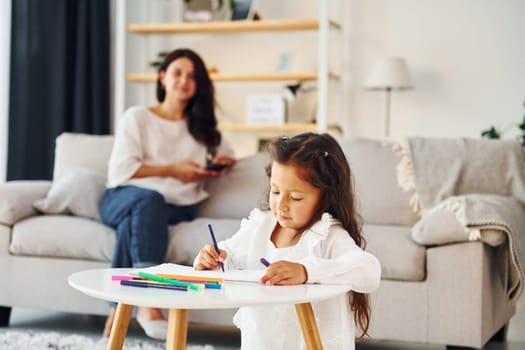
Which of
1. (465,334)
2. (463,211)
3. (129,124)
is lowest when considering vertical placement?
(465,334)

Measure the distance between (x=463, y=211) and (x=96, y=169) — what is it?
1.60 m

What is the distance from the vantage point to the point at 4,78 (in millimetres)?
4453

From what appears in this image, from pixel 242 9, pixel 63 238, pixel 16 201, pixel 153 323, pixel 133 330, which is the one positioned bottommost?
pixel 133 330

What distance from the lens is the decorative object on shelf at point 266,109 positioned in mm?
5066

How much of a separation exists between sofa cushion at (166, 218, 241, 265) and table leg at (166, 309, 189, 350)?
153 cm

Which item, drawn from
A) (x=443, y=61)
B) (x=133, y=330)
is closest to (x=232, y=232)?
(x=133, y=330)

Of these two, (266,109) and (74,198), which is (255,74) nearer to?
(266,109)

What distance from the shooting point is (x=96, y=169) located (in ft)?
11.6

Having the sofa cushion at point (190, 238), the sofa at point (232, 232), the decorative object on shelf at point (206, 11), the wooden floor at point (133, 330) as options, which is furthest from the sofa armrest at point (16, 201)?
the decorative object on shelf at point (206, 11)

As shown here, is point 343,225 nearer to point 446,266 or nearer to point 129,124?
point 446,266

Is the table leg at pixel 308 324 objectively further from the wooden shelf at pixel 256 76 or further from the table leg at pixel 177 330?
the wooden shelf at pixel 256 76

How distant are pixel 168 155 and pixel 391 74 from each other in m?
A: 1.95

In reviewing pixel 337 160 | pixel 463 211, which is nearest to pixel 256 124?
pixel 463 211

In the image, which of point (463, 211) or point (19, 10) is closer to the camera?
point (463, 211)
